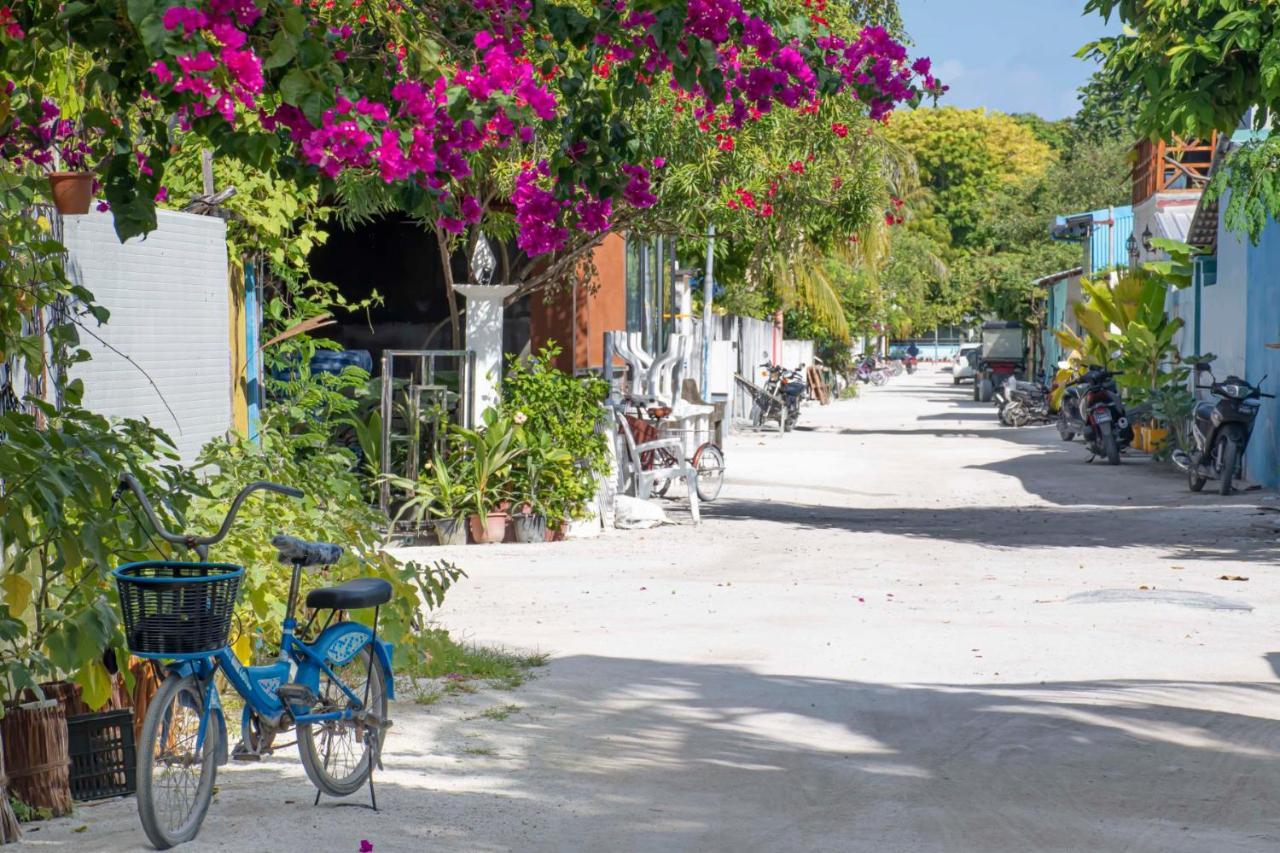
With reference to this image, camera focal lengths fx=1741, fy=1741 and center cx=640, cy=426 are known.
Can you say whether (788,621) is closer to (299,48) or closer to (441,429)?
(441,429)

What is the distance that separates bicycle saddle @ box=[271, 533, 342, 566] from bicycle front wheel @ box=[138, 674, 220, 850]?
490 millimetres

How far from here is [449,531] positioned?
547 inches

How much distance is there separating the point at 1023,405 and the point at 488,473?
23.3m

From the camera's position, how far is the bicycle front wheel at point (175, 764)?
195 inches

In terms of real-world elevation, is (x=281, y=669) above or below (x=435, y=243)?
below

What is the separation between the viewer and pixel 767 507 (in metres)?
17.7

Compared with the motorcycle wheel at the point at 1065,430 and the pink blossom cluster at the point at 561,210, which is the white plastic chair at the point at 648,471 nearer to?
the pink blossom cluster at the point at 561,210

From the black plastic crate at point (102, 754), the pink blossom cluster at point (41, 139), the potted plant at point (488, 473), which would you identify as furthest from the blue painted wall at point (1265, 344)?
the black plastic crate at point (102, 754)

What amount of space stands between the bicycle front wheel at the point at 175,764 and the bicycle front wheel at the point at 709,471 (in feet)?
41.1

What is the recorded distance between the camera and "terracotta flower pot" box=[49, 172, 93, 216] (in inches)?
261

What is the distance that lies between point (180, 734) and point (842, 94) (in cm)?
1149

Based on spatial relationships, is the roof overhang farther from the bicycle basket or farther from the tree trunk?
the bicycle basket

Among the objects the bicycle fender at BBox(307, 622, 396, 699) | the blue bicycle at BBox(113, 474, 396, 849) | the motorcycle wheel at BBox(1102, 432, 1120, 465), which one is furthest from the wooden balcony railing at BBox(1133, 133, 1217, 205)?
the blue bicycle at BBox(113, 474, 396, 849)

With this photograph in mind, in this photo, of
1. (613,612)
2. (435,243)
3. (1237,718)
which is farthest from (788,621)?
(435,243)
